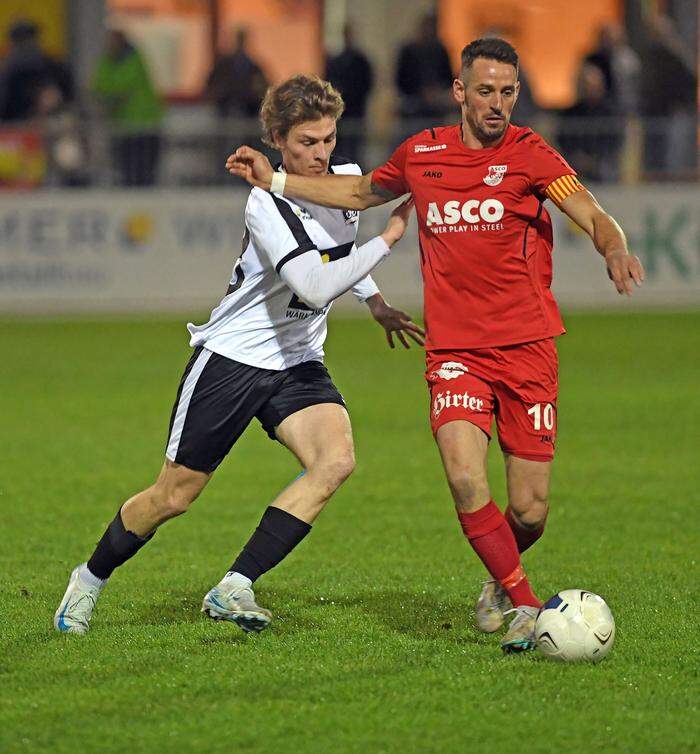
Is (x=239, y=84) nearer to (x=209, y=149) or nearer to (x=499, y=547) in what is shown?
(x=209, y=149)

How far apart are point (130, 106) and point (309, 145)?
14.8m

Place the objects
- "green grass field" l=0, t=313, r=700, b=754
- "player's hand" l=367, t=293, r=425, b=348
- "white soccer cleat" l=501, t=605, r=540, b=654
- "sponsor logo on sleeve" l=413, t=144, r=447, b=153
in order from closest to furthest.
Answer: "green grass field" l=0, t=313, r=700, b=754 → "white soccer cleat" l=501, t=605, r=540, b=654 → "sponsor logo on sleeve" l=413, t=144, r=447, b=153 → "player's hand" l=367, t=293, r=425, b=348

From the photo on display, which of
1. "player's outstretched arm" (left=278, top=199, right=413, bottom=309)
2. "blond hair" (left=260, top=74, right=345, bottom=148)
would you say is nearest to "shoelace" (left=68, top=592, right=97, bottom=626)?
"player's outstretched arm" (left=278, top=199, right=413, bottom=309)

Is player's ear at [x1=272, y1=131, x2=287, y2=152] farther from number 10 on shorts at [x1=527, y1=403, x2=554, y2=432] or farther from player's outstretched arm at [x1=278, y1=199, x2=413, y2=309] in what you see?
number 10 on shorts at [x1=527, y1=403, x2=554, y2=432]

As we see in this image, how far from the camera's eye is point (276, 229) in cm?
593

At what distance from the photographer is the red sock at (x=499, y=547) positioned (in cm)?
576

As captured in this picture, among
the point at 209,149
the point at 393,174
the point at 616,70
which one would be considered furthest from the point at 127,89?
the point at 393,174

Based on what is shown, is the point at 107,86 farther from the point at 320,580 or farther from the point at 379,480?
the point at 320,580

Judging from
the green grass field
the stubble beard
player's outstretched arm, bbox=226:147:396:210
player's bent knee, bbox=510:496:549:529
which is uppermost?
the stubble beard

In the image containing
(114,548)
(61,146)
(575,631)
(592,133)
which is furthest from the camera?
(592,133)

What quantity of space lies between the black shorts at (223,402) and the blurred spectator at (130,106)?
46.5 ft

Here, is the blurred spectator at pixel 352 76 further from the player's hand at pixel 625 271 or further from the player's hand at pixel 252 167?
the player's hand at pixel 625 271

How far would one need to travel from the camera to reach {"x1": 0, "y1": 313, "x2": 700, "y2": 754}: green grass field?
4.77 metres

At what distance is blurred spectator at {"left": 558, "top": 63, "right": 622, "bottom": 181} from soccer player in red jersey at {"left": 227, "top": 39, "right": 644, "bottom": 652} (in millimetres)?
14320
